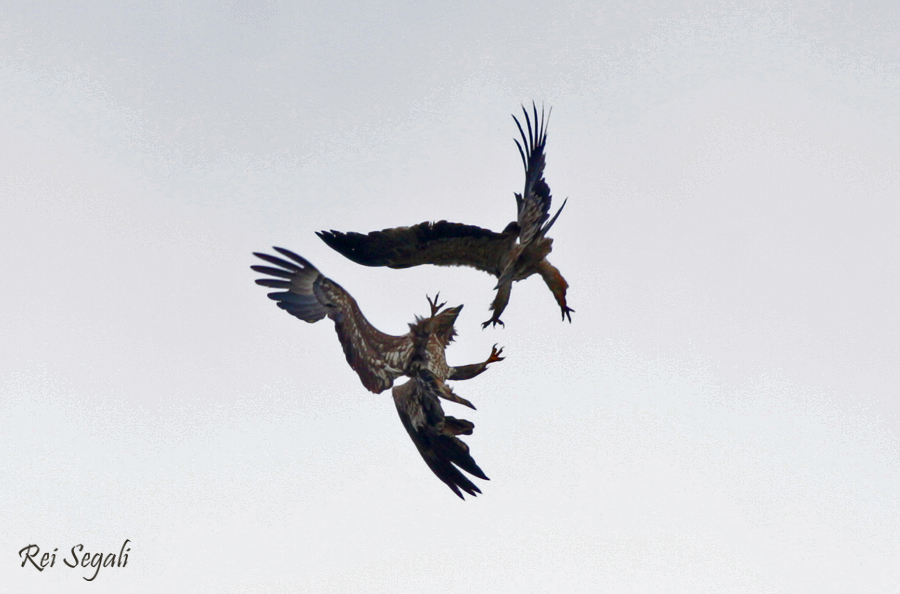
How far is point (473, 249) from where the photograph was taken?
13.7 m

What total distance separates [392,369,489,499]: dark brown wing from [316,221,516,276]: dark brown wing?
166 centimetres

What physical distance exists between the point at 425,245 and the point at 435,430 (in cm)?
232

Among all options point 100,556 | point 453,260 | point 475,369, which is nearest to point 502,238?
point 453,260

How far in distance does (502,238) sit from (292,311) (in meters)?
2.74

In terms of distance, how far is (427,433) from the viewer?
13.0m

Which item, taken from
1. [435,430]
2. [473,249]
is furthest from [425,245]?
[435,430]

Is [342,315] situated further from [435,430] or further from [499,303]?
[499,303]

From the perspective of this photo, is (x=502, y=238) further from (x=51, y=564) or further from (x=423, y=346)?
(x=51, y=564)

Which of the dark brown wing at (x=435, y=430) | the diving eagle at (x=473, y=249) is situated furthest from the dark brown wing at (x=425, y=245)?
the dark brown wing at (x=435, y=430)

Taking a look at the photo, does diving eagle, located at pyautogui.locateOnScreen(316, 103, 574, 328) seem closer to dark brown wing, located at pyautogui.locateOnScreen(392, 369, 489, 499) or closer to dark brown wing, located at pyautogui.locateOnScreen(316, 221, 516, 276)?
dark brown wing, located at pyautogui.locateOnScreen(316, 221, 516, 276)

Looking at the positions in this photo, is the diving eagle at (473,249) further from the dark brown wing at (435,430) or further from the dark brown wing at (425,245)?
the dark brown wing at (435,430)

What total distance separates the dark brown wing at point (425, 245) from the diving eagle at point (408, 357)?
0.58 meters

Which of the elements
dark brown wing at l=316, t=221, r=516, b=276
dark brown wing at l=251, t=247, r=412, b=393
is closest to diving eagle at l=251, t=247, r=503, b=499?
dark brown wing at l=251, t=247, r=412, b=393

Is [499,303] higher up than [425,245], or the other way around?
[425,245]
